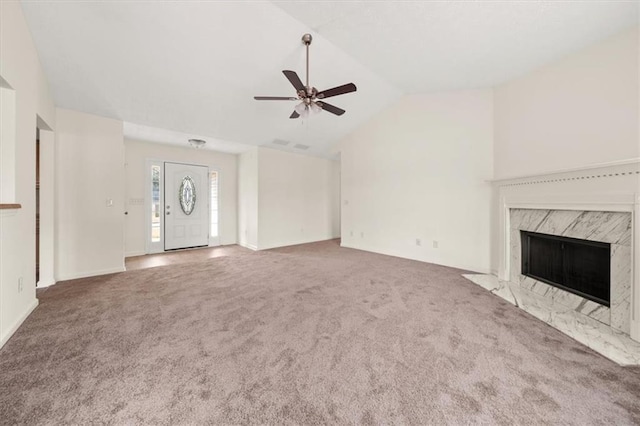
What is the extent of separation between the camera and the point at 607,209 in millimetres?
2166

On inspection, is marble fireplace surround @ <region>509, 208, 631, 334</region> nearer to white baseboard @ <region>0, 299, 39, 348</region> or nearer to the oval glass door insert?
white baseboard @ <region>0, 299, 39, 348</region>

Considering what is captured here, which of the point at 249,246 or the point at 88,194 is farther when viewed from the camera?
the point at 249,246

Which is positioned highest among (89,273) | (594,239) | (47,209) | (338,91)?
(338,91)

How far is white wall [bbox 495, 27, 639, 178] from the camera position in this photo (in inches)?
89.2

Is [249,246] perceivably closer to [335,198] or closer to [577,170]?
[335,198]

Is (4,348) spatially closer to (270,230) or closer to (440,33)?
(270,230)

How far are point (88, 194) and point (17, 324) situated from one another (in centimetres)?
216

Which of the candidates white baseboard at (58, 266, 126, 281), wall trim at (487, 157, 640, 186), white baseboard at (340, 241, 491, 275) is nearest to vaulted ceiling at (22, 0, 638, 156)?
wall trim at (487, 157, 640, 186)

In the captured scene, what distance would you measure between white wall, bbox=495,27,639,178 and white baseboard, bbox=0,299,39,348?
5.40 meters

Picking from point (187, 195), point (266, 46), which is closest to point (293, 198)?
point (187, 195)

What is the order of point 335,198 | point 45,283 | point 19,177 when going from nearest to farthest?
point 19,177 < point 45,283 < point 335,198

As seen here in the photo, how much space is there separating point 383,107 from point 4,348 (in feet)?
19.6


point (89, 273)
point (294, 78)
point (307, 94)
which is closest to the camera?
point (294, 78)

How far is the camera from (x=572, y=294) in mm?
2477
